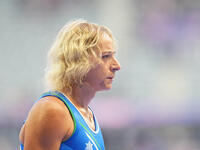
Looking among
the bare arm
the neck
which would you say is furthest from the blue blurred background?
the bare arm

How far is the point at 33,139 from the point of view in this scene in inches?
50.3

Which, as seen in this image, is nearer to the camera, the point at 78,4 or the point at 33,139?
the point at 33,139

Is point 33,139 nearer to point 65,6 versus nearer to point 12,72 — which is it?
point 12,72

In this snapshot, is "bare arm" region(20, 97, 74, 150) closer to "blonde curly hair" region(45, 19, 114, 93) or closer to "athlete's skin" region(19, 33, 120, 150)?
"athlete's skin" region(19, 33, 120, 150)

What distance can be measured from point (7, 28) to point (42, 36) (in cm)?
52

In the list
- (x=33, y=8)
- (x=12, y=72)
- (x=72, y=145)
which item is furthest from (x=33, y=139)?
(x=33, y=8)

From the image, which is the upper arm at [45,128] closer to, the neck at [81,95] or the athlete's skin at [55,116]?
the athlete's skin at [55,116]

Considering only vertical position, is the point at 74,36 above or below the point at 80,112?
above

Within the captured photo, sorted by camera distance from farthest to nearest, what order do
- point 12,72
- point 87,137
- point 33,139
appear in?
point 12,72, point 87,137, point 33,139

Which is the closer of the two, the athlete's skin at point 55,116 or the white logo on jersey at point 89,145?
the athlete's skin at point 55,116

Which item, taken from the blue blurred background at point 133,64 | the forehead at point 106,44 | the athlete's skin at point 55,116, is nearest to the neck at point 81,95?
the athlete's skin at point 55,116

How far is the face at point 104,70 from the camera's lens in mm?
1489

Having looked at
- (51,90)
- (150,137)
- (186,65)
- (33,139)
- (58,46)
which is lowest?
(150,137)

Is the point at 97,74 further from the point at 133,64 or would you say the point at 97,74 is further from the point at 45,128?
the point at 133,64
